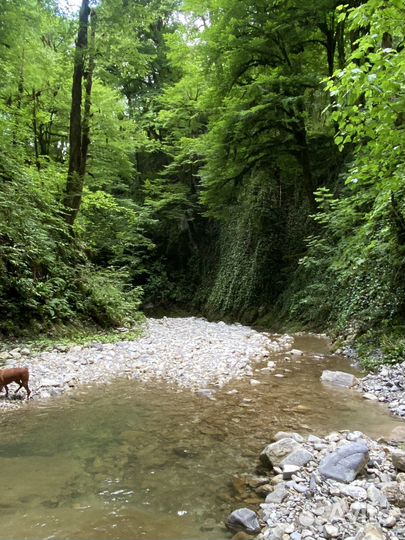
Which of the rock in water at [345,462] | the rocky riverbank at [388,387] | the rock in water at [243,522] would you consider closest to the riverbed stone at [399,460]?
the rock in water at [345,462]

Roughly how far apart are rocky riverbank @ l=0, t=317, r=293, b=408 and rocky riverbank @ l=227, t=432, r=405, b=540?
2.39 meters

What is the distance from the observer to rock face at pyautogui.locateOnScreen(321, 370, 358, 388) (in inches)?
243

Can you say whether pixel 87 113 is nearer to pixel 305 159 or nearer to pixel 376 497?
pixel 305 159

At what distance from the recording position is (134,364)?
753cm

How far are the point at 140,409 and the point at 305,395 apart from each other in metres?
2.30

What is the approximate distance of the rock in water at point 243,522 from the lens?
2762 mm

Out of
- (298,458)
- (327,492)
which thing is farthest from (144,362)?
(327,492)

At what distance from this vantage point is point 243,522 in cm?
279

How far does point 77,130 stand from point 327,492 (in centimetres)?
1097

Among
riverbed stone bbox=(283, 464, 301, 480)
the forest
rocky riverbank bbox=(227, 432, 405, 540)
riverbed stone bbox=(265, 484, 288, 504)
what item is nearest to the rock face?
the forest

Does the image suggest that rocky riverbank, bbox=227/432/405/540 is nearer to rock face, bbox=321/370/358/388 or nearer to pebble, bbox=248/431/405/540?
pebble, bbox=248/431/405/540

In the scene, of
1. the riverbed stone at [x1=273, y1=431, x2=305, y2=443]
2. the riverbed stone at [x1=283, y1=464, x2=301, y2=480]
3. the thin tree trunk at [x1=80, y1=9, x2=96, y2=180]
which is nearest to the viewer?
the riverbed stone at [x1=283, y1=464, x2=301, y2=480]

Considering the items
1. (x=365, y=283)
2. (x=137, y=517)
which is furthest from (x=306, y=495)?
(x=365, y=283)

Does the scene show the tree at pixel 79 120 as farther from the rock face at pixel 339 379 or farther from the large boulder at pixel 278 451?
the large boulder at pixel 278 451
